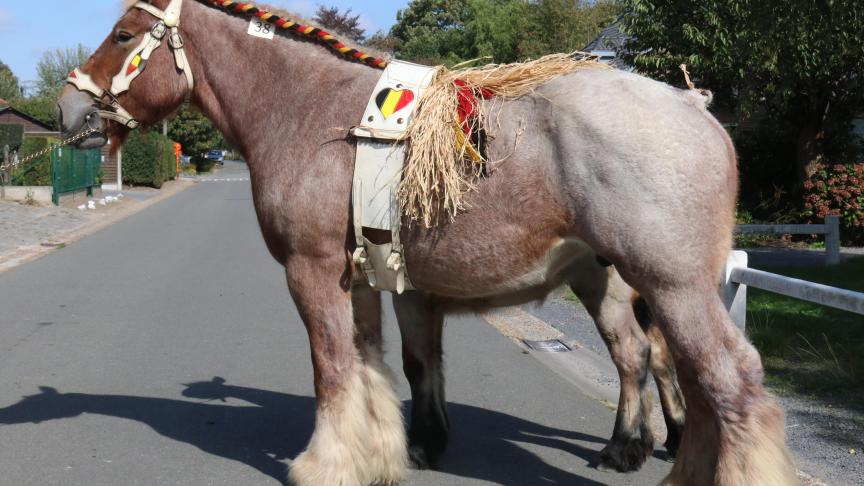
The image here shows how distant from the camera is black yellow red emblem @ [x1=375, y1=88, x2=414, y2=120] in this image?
4129 millimetres

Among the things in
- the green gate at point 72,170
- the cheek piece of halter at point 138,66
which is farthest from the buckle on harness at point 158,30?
the green gate at point 72,170

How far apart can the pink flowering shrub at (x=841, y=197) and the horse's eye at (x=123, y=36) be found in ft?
49.9

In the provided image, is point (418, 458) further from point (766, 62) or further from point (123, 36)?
point (766, 62)

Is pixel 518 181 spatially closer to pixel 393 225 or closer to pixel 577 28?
pixel 393 225

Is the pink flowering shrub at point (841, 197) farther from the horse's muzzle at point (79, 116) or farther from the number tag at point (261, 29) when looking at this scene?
the horse's muzzle at point (79, 116)

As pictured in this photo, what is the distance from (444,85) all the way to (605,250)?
110 centimetres

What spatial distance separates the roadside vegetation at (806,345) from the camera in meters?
6.38

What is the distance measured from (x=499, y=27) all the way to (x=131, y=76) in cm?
5388

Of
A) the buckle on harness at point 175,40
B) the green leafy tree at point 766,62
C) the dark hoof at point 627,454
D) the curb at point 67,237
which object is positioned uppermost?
the green leafy tree at point 766,62

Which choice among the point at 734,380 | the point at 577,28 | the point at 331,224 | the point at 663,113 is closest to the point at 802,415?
the point at 734,380


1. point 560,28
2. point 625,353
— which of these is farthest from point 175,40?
point 560,28

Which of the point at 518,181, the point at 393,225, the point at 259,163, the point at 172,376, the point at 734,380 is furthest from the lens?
the point at 172,376

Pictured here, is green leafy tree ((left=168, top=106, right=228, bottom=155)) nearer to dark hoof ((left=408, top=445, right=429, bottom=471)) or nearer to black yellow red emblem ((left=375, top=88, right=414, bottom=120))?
dark hoof ((left=408, top=445, right=429, bottom=471))

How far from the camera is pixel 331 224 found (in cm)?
416
